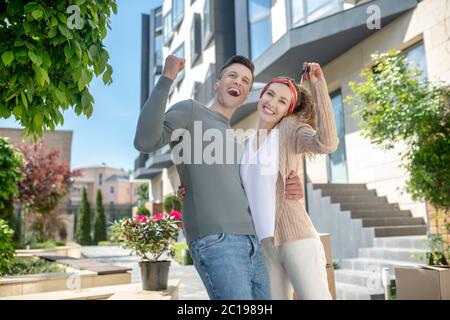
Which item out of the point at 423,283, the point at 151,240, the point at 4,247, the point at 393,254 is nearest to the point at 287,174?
the point at 423,283

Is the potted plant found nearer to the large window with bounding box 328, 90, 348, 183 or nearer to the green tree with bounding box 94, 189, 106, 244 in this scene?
the large window with bounding box 328, 90, 348, 183

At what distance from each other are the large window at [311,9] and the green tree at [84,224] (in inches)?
698

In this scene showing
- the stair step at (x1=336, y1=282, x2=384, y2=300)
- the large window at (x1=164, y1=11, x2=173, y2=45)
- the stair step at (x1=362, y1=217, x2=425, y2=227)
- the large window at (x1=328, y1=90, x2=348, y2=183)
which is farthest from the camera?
the large window at (x1=164, y1=11, x2=173, y2=45)

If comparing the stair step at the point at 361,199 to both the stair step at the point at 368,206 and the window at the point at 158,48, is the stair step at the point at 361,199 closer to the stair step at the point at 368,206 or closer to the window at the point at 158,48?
the stair step at the point at 368,206

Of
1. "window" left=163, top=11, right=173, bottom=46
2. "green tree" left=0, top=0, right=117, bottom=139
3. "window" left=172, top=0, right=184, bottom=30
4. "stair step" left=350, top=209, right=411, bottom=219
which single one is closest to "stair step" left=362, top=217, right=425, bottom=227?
"stair step" left=350, top=209, right=411, bottom=219

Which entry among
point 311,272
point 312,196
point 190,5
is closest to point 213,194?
point 311,272

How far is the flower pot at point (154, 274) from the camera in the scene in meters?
4.52

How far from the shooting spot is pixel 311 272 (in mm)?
1113

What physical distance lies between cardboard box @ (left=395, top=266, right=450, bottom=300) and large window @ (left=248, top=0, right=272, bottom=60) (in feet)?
26.4

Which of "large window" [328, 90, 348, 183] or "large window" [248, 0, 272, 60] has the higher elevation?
"large window" [248, 0, 272, 60]

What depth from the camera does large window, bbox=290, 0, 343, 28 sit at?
28.2 ft

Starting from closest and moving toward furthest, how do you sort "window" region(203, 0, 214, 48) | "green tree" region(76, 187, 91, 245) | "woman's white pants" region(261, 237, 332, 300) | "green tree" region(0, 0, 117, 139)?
"woman's white pants" region(261, 237, 332, 300)
"green tree" region(0, 0, 117, 139)
"window" region(203, 0, 214, 48)
"green tree" region(76, 187, 91, 245)

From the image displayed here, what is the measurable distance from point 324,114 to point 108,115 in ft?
14.8

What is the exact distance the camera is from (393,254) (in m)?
6.02
